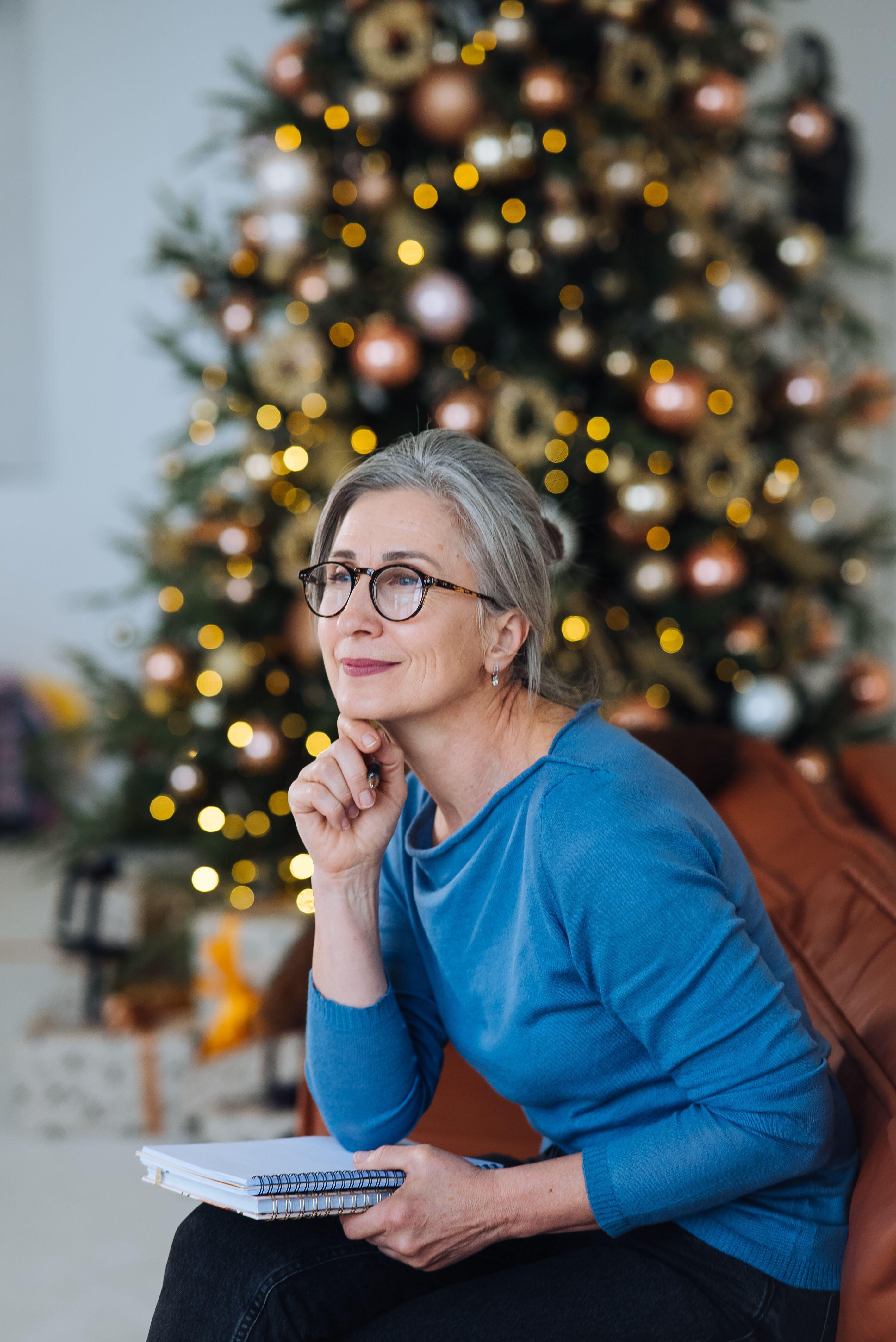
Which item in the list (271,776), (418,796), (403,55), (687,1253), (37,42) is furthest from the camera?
(37,42)

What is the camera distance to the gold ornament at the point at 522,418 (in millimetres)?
2260

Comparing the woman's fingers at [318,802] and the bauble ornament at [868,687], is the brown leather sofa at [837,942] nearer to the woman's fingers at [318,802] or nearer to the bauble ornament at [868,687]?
the woman's fingers at [318,802]

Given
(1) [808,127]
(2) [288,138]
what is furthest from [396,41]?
(1) [808,127]

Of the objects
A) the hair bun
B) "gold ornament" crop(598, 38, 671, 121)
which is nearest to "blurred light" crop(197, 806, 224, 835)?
the hair bun

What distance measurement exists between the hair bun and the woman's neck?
15 centimetres

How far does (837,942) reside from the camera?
1.21m

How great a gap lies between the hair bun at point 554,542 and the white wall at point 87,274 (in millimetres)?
2683

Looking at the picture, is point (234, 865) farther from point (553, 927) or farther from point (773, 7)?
point (773, 7)

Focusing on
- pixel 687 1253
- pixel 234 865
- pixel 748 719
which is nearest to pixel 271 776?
pixel 234 865

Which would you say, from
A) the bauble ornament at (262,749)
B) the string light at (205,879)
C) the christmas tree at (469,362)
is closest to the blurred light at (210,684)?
the christmas tree at (469,362)

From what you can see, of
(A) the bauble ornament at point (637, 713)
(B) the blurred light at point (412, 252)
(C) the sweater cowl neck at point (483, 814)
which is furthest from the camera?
(B) the blurred light at point (412, 252)

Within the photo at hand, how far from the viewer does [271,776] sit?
2.51m

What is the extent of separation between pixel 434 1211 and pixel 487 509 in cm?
60

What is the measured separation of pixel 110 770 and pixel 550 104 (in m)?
2.70
